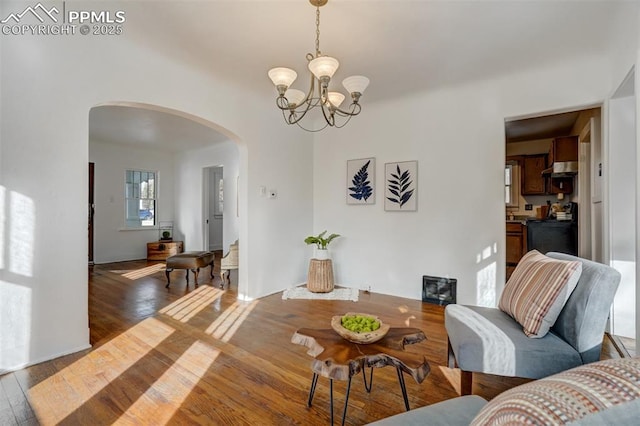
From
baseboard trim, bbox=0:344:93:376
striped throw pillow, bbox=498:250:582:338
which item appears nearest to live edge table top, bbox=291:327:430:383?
striped throw pillow, bbox=498:250:582:338

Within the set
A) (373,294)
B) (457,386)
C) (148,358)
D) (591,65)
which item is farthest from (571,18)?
(148,358)

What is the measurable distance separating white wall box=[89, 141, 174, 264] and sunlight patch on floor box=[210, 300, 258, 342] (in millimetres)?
4489

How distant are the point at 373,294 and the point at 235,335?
6.85 feet

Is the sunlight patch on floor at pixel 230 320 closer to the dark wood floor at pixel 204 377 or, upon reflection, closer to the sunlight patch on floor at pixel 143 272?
the dark wood floor at pixel 204 377

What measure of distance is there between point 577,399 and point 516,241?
5.91 metres

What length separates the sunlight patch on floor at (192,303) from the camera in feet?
11.7

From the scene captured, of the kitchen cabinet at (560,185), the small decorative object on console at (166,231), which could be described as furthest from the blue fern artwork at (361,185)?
the small decorative object on console at (166,231)

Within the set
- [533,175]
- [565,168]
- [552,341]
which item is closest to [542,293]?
[552,341]

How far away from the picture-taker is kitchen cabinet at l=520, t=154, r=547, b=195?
5950 mm

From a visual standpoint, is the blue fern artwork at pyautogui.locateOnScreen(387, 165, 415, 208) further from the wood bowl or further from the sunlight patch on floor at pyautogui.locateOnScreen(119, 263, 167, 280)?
the sunlight patch on floor at pyautogui.locateOnScreen(119, 263, 167, 280)

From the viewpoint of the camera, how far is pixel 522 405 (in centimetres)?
54

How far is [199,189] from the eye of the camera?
7.42 metres

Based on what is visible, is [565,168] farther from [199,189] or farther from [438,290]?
[199,189]

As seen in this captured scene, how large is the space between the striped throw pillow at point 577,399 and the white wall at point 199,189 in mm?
6590
